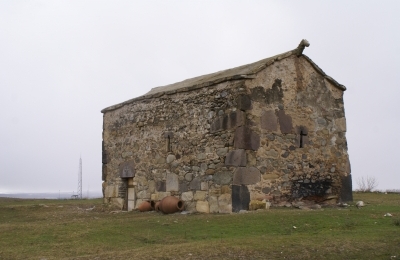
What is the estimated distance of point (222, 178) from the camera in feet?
38.9

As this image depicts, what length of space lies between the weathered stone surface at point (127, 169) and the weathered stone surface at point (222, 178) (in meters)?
4.03

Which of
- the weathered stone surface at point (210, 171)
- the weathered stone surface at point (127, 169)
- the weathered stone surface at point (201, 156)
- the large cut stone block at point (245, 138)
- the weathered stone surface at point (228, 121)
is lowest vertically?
the weathered stone surface at point (210, 171)

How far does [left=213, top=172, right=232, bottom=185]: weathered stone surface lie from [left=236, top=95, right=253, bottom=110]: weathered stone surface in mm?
1760

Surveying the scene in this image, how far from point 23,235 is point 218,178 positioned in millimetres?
4943

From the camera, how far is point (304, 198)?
12.8 m

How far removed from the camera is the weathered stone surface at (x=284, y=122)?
12636 mm

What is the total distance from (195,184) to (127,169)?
11.9ft

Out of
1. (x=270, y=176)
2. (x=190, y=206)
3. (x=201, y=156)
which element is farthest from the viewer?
(x=190, y=206)

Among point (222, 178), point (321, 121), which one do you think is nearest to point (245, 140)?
point (222, 178)

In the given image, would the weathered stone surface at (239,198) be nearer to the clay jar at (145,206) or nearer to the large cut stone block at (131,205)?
the clay jar at (145,206)

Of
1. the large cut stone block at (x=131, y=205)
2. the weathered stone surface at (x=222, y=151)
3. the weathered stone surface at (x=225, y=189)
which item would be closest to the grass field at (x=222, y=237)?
the weathered stone surface at (x=225, y=189)

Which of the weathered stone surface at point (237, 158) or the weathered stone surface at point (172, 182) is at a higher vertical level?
the weathered stone surface at point (237, 158)

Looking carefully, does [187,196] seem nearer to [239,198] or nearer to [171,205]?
[171,205]

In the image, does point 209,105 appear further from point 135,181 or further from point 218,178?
point 135,181
